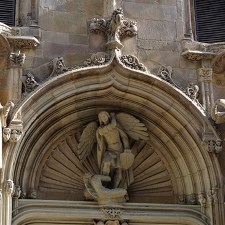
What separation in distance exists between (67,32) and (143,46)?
131 cm

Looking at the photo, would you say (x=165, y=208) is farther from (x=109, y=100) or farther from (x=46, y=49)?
(x=46, y=49)

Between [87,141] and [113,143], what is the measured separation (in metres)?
0.45

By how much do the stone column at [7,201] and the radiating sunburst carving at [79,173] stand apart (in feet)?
2.99

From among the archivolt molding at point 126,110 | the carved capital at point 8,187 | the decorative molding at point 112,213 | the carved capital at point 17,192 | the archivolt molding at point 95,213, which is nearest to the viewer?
the carved capital at point 8,187

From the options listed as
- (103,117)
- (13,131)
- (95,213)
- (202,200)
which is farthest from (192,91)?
(13,131)

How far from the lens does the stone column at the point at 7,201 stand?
30.7ft

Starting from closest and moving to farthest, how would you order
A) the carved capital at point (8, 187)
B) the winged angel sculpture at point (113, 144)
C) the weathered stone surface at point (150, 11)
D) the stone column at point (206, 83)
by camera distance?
the carved capital at point (8, 187) < the winged angel sculpture at point (113, 144) < the stone column at point (206, 83) < the weathered stone surface at point (150, 11)

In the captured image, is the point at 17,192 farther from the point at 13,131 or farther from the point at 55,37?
the point at 55,37

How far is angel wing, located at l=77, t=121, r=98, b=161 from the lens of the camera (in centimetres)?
1059

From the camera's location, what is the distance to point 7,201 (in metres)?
9.41

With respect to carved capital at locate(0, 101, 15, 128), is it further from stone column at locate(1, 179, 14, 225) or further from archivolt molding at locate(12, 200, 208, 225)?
archivolt molding at locate(12, 200, 208, 225)

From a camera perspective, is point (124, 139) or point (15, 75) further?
point (124, 139)

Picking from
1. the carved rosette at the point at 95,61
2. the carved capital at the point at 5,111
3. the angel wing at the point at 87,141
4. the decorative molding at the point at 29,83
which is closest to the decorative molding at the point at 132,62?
the carved rosette at the point at 95,61

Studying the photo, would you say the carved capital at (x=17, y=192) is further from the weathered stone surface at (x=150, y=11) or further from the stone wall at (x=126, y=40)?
the weathered stone surface at (x=150, y=11)
